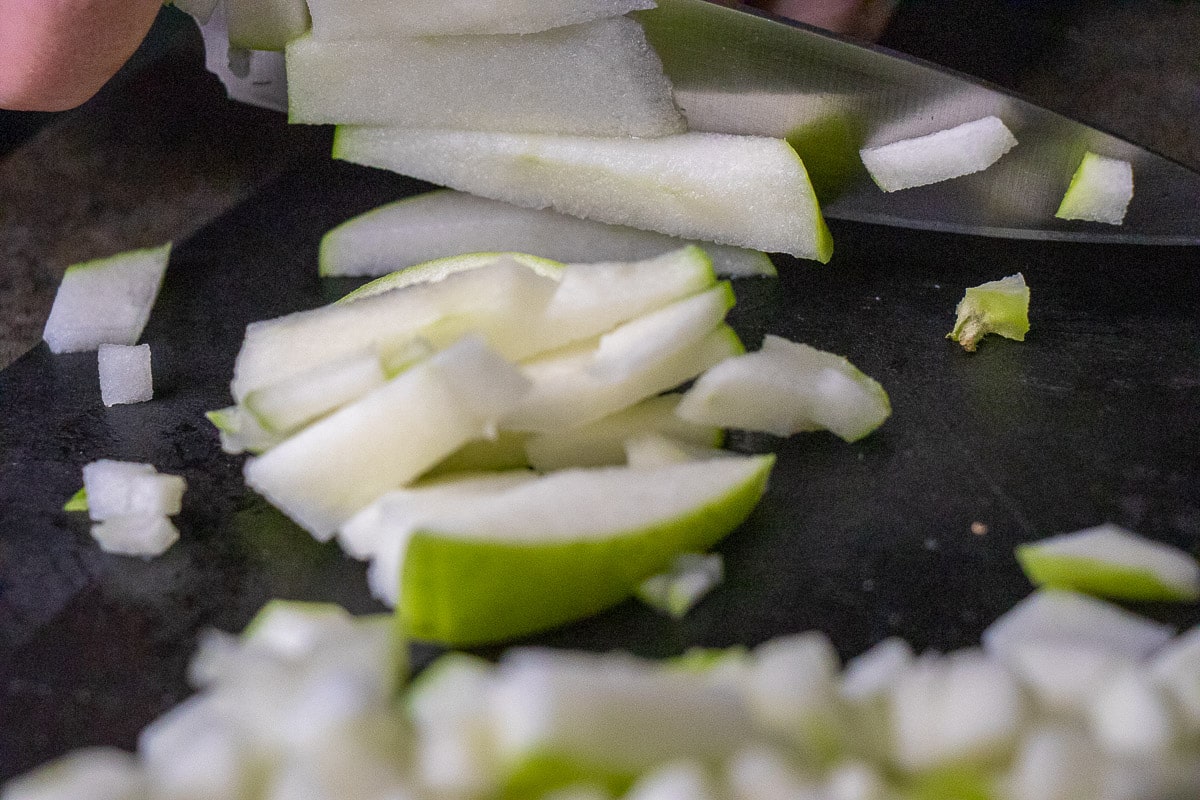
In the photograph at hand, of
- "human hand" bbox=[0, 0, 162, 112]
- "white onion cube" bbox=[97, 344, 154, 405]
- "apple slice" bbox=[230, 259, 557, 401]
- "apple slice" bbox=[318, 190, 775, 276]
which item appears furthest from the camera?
"apple slice" bbox=[318, 190, 775, 276]

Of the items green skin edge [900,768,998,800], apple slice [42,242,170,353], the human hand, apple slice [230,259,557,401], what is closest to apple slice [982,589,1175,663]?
green skin edge [900,768,998,800]

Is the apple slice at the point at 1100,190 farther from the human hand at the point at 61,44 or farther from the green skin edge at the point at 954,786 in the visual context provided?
the human hand at the point at 61,44

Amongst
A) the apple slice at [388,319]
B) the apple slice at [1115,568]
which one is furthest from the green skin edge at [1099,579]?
the apple slice at [388,319]

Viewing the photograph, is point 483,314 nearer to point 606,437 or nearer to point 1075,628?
point 606,437

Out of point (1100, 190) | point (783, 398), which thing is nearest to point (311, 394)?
point (783, 398)

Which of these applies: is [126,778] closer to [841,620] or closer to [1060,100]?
[841,620]

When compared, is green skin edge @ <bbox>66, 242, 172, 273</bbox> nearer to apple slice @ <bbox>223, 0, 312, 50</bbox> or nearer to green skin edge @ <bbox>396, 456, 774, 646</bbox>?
apple slice @ <bbox>223, 0, 312, 50</bbox>

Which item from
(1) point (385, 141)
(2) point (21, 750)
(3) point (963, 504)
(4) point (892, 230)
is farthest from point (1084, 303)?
(2) point (21, 750)
